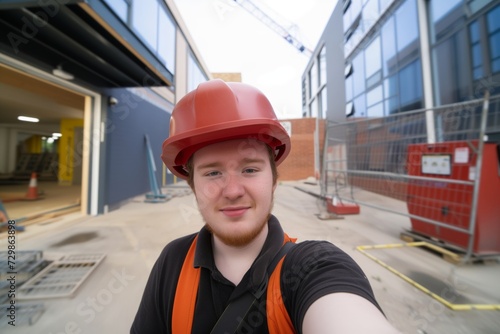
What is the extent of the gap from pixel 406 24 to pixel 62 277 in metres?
10.5

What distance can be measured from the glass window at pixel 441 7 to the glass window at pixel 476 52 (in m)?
0.93

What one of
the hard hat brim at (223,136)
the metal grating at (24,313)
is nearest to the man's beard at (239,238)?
the hard hat brim at (223,136)

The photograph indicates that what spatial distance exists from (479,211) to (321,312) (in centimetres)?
339

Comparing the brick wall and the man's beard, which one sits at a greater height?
the brick wall

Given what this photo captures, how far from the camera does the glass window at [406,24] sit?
6695 millimetres

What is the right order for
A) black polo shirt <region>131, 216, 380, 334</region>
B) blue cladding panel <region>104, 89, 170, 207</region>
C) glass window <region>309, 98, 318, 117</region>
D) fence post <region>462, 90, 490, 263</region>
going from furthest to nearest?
glass window <region>309, 98, 318, 117</region> < blue cladding panel <region>104, 89, 170, 207</region> < fence post <region>462, 90, 490, 263</region> < black polo shirt <region>131, 216, 380, 334</region>

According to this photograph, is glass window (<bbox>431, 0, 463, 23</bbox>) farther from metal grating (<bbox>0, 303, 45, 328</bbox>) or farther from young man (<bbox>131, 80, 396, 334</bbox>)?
metal grating (<bbox>0, 303, 45, 328</bbox>)

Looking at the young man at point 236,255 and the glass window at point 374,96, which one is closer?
the young man at point 236,255

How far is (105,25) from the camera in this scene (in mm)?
3213

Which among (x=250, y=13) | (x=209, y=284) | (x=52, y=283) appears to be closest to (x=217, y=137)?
(x=209, y=284)

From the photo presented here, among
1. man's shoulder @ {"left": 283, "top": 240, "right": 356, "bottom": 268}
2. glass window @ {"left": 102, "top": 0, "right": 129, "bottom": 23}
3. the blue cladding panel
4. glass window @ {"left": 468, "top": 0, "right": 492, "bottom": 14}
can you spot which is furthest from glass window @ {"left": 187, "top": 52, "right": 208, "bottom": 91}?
man's shoulder @ {"left": 283, "top": 240, "right": 356, "bottom": 268}

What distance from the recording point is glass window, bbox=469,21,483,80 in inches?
183

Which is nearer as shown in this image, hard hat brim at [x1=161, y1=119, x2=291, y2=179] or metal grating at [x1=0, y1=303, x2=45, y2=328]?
hard hat brim at [x1=161, y1=119, x2=291, y2=179]

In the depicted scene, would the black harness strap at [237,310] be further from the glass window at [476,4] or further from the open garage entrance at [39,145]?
the glass window at [476,4]
